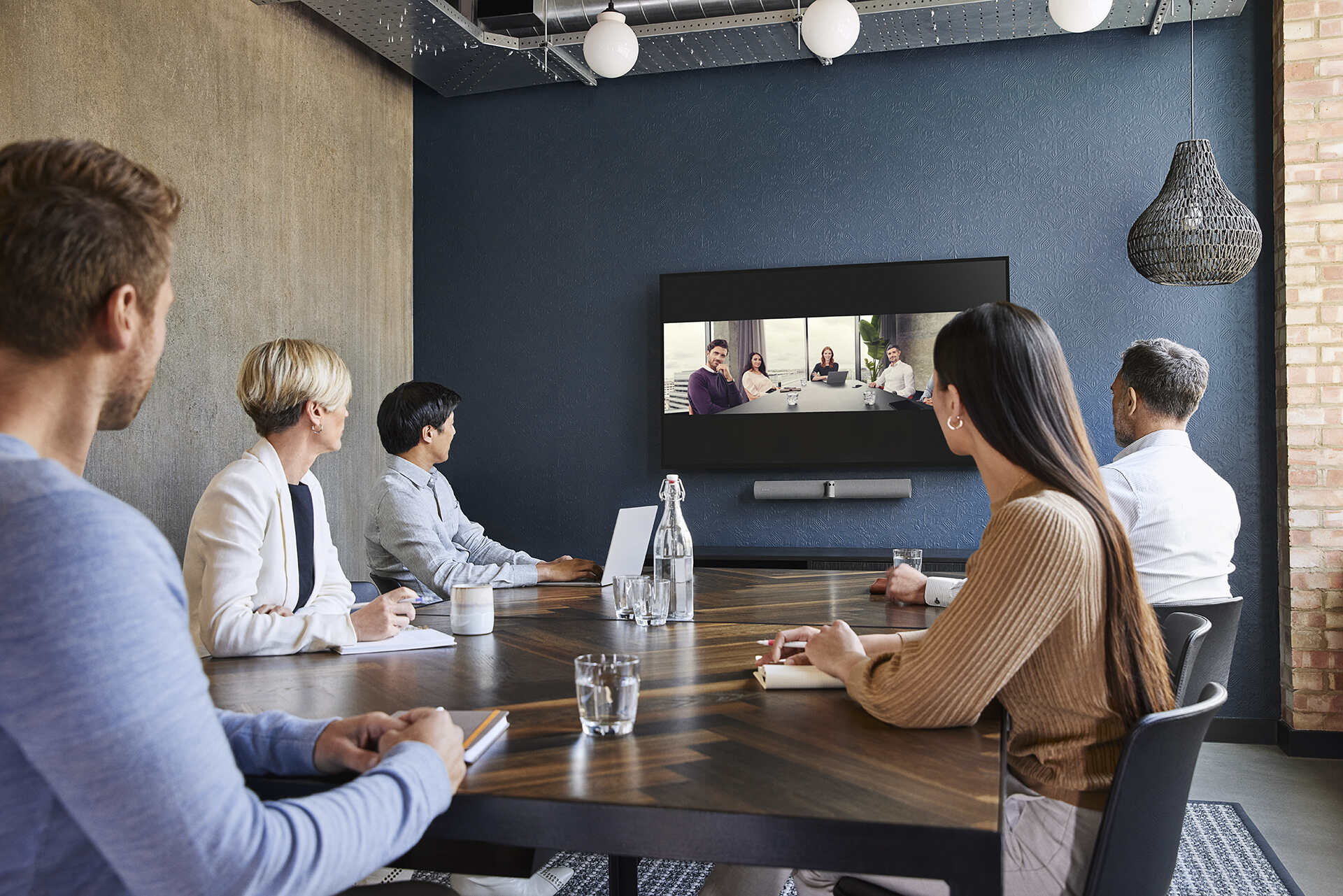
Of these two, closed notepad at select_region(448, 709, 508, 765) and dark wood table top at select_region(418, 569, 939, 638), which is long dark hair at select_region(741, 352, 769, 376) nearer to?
dark wood table top at select_region(418, 569, 939, 638)

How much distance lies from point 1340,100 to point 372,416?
14.0ft

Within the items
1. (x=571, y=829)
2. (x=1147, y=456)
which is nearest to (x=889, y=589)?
(x=1147, y=456)

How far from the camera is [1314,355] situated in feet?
12.7

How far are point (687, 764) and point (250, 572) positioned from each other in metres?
1.16

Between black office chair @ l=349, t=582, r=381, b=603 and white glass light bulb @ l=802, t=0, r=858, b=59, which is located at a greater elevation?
white glass light bulb @ l=802, t=0, r=858, b=59

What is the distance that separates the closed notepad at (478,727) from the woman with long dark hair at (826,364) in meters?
3.38

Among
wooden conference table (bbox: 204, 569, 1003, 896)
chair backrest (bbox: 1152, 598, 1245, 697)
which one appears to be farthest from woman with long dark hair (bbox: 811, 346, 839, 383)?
wooden conference table (bbox: 204, 569, 1003, 896)

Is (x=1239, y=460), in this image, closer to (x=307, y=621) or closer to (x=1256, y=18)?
(x=1256, y=18)

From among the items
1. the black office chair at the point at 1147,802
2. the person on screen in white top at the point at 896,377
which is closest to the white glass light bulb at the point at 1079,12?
the person on screen in white top at the point at 896,377

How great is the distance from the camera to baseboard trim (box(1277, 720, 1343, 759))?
3842mm

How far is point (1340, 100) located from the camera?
3.87m

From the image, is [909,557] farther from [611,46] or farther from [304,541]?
[611,46]

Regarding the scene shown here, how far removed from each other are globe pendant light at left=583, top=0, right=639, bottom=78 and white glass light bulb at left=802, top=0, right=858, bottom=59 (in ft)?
2.05

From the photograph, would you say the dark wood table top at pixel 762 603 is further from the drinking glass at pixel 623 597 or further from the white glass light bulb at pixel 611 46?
the white glass light bulb at pixel 611 46
